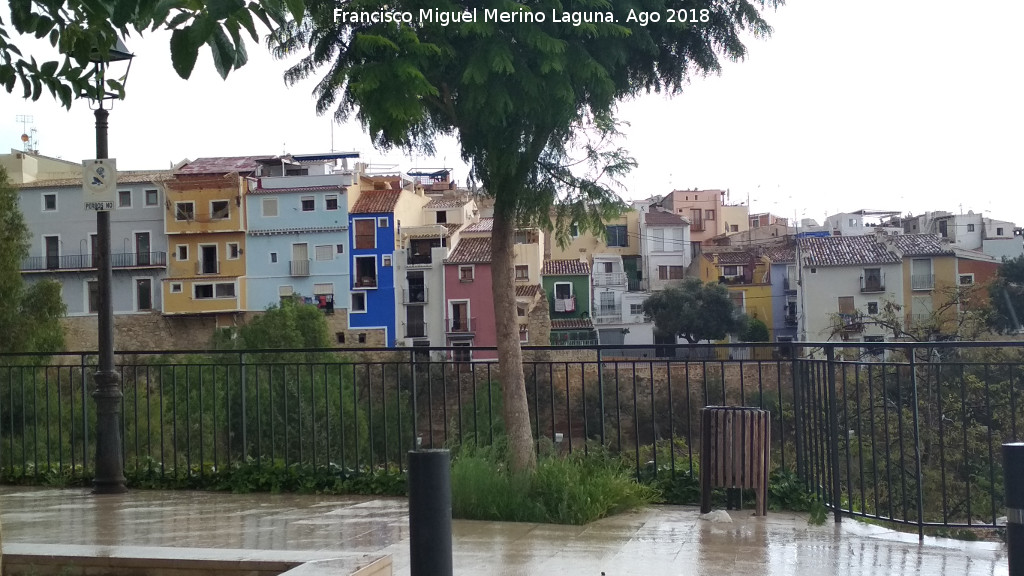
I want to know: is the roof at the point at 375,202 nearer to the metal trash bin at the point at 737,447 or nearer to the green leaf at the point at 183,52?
the metal trash bin at the point at 737,447

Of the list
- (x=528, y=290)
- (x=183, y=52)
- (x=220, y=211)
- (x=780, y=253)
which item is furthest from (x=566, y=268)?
(x=183, y=52)

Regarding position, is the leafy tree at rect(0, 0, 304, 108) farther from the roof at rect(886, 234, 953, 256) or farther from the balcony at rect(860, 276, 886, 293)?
the roof at rect(886, 234, 953, 256)

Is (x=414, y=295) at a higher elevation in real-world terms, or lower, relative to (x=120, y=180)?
lower

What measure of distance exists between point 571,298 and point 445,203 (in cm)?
1155

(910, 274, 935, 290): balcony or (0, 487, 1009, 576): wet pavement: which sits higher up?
(910, 274, 935, 290): balcony

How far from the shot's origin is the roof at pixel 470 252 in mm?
64562

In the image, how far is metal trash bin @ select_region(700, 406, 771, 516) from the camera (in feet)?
22.8

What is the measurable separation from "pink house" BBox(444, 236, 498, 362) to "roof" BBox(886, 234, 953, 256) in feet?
80.7

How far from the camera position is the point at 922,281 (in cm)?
5612

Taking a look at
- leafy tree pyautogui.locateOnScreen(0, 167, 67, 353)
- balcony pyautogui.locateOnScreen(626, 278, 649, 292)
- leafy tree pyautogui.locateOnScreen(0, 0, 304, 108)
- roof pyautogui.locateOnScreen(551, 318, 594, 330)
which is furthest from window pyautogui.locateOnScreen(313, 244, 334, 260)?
leafy tree pyautogui.locateOnScreen(0, 0, 304, 108)

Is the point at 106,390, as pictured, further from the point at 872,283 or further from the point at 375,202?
the point at 375,202

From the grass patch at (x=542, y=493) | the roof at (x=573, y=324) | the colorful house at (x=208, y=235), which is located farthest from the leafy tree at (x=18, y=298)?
the roof at (x=573, y=324)

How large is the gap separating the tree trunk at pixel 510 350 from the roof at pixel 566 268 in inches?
2399

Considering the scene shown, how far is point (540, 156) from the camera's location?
7734 mm
